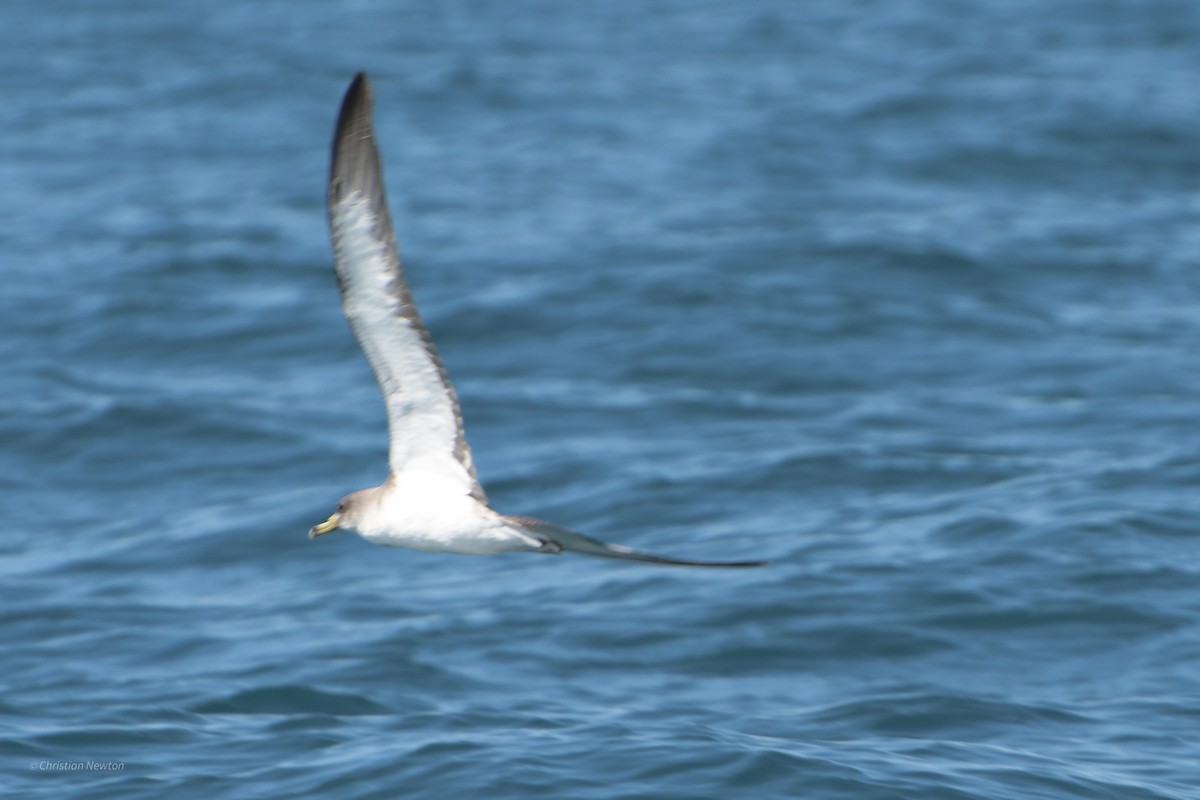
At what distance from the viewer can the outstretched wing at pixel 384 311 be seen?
6102 millimetres

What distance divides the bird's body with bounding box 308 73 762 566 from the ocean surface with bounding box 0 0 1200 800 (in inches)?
56.9

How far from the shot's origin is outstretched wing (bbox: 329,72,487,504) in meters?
6.10

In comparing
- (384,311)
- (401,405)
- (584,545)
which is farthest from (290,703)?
(384,311)

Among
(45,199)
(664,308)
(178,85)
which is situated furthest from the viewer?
(178,85)

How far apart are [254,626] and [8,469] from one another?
3511 millimetres

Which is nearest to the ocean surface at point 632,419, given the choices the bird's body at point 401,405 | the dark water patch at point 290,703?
the dark water patch at point 290,703

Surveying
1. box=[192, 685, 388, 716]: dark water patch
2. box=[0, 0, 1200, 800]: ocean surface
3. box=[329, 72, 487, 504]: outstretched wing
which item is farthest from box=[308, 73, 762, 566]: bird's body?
box=[192, 685, 388, 716]: dark water patch

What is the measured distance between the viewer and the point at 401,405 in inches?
268

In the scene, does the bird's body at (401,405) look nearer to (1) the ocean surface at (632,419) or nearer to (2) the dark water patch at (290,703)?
(1) the ocean surface at (632,419)

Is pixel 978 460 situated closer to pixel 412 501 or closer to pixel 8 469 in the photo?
pixel 412 501

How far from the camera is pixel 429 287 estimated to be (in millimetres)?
15844

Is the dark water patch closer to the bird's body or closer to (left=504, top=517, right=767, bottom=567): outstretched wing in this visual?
the bird's body

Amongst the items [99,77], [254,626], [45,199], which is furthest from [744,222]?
[99,77]

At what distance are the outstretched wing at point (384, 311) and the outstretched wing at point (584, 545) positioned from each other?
390mm
